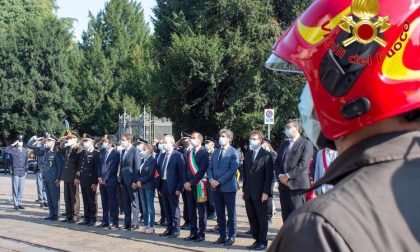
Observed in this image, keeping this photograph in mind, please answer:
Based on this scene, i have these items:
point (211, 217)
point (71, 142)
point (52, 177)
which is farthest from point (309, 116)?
point (52, 177)

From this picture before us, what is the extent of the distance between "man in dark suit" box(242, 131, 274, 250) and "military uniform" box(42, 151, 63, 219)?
599 cm

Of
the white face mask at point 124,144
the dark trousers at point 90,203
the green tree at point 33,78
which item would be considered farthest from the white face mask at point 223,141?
the green tree at point 33,78

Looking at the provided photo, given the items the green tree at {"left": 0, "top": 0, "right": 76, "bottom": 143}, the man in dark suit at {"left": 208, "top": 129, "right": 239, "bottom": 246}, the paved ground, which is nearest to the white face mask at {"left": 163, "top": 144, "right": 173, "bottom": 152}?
the man in dark suit at {"left": 208, "top": 129, "right": 239, "bottom": 246}

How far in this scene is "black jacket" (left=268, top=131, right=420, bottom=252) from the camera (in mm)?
1212

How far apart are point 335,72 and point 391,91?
0.16 metres

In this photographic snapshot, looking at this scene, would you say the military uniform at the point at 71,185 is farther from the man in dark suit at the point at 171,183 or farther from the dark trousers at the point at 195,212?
the dark trousers at the point at 195,212

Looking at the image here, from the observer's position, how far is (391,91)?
1.58m

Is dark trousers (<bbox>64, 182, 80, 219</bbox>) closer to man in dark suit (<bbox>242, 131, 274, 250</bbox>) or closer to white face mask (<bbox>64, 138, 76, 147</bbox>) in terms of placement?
white face mask (<bbox>64, 138, 76, 147</bbox>)

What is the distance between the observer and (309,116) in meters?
1.81

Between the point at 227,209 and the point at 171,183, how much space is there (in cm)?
154

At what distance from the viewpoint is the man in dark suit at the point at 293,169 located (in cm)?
884

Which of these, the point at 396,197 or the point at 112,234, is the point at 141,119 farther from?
the point at 396,197

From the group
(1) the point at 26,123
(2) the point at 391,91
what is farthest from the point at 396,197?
(1) the point at 26,123

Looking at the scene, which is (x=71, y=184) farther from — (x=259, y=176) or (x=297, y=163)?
(x=297, y=163)
